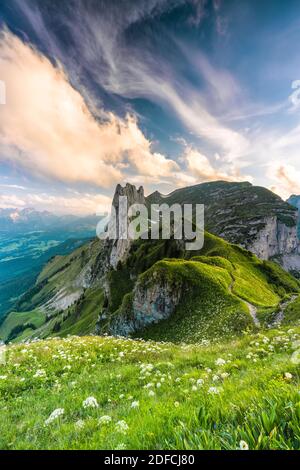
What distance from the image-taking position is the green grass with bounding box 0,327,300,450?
10.7ft

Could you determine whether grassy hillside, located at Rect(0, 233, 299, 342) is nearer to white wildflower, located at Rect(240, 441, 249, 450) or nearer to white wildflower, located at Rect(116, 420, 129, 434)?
white wildflower, located at Rect(116, 420, 129, 434)

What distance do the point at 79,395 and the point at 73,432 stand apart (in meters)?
3.02

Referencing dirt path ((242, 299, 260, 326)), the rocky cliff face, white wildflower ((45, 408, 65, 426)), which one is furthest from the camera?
the rocky cliff face

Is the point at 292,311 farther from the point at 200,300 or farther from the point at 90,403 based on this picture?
the point at 90,403

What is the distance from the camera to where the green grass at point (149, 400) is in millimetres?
3256

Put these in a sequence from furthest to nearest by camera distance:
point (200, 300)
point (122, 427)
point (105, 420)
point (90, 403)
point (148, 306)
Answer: point (148, 306)
point (200, 300)
point (90, 403)
point (105, 420)
point (122, 427)

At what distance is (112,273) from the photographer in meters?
Result: 108

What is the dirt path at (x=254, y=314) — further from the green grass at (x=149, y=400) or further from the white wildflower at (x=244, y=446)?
the white wildflower at (x=244, y=446)

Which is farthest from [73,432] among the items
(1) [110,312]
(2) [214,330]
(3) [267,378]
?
(1) [110,312]

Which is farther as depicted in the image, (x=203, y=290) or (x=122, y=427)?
(x=203, y=290)

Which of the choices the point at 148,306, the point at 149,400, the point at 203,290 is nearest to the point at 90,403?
the point at 149,400

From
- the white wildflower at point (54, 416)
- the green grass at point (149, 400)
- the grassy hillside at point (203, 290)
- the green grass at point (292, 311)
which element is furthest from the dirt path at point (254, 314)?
the white wildflower at point (54, 416)

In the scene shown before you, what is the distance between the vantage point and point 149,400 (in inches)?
231

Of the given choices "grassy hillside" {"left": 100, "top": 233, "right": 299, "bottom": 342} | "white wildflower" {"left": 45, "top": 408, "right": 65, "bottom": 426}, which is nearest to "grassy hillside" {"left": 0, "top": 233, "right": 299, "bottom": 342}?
"grassy hillside" {"left": 100, "top": 233, "right": 299, "bottom": 342}
